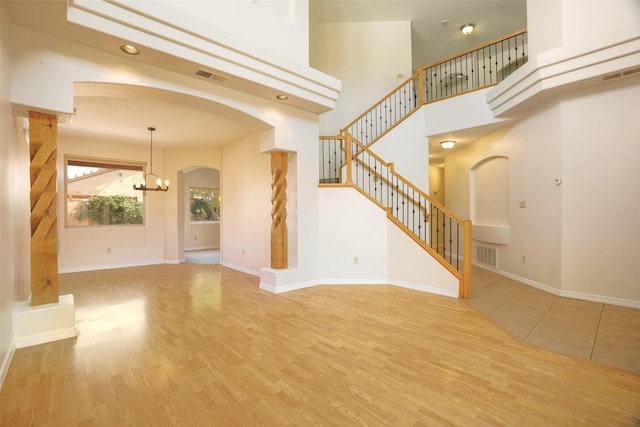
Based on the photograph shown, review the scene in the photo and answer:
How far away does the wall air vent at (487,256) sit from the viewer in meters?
6.09

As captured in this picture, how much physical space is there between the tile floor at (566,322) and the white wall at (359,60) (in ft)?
18.4

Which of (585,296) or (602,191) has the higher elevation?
(602,191)

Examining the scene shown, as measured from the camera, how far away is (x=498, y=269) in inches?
235

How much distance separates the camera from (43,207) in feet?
9.18

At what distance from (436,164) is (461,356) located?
882cm

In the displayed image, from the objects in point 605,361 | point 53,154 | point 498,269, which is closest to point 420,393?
point 605,361

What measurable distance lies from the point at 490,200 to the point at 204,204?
32.9 feet

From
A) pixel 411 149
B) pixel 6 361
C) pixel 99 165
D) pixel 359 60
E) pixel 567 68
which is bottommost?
pixel 6 361

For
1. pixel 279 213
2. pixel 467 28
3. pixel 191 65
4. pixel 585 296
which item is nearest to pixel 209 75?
pixel 191 65

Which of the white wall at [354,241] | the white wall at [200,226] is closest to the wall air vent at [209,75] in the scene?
the white wall at [354,241]

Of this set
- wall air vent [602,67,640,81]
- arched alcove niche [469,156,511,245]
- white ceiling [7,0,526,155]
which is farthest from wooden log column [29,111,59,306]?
arched alcove niche [469,156,511,245]

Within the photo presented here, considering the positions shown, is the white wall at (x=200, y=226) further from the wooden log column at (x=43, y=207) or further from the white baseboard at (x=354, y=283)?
the wooden log column at (x=43, y=207)

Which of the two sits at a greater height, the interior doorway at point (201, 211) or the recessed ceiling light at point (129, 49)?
the recessed ceiling light at point (129, 49)

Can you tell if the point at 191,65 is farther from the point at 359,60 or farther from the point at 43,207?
the point at 359,60
